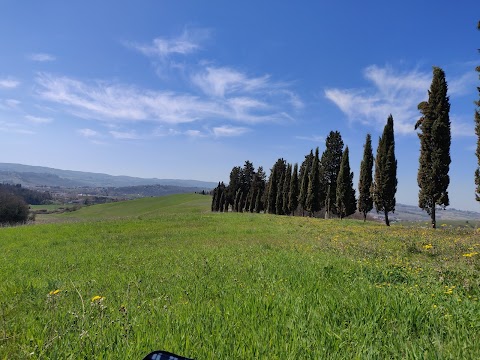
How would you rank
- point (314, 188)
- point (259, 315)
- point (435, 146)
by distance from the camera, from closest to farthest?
point (259, 315), point (435, 146), point (314, 188)

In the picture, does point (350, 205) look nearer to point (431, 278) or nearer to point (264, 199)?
point (264, 199)

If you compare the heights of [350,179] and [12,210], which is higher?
[350,179]

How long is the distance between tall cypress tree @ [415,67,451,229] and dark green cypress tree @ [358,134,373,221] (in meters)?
14.4

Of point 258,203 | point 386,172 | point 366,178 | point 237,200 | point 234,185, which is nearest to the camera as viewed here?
point 386,172

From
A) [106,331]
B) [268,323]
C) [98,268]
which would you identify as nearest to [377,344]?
[268,323]

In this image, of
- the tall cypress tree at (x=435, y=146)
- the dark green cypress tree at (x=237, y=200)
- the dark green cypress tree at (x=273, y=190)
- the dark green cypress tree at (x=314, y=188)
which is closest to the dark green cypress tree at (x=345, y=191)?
the dark green cypress tree at (x=314, y=188)

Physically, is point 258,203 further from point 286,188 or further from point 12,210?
point 12,210

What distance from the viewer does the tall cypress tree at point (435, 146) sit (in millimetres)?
28984

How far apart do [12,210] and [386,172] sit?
96054 millimetres

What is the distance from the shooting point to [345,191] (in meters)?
49.5

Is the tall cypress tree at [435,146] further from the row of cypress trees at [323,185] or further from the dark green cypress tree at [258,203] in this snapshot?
the dark green cypress tree at [258,203]

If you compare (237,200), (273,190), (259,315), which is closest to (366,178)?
(273,190)

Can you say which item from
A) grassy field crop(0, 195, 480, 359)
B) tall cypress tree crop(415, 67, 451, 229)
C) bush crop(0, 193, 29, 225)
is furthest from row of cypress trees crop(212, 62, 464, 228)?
bush crop(0, 193, 29, 225)

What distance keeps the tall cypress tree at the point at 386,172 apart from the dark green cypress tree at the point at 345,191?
910 cm
